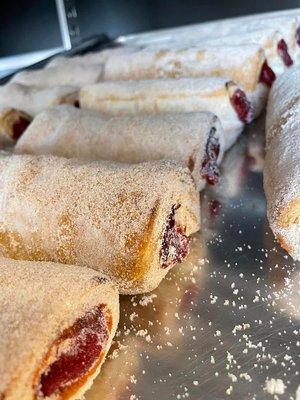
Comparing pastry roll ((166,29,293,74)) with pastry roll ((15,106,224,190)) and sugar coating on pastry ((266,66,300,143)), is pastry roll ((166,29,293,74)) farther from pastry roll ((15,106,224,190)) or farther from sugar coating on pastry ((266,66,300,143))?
pastry roll ((15,106,224,190))

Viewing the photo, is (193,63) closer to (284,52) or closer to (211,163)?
(284,52)

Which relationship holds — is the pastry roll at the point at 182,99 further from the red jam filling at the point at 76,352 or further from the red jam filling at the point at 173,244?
the red jam filling at the point at 76,352

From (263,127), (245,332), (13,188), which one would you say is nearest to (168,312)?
(245,332)

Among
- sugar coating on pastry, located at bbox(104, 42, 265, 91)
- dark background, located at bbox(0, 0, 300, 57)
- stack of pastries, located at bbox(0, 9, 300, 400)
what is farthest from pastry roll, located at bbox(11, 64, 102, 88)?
dark background, located at bbox(0, 0, 300, 57)

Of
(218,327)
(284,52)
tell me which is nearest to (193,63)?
(284,52)

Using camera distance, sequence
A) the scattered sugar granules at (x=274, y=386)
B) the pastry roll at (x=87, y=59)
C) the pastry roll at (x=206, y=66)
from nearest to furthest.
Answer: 1. the scattered sugar granules at (x=274, y=386)
2. the pastry roll at (x=206, y=66)
3. the pastry roll at (x=87, y=59)

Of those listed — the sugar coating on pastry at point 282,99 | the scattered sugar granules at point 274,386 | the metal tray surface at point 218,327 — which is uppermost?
the sugar coating on pastry at point 282,99

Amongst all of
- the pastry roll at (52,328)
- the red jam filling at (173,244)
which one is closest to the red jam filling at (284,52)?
the red jam filling at (173,244)
